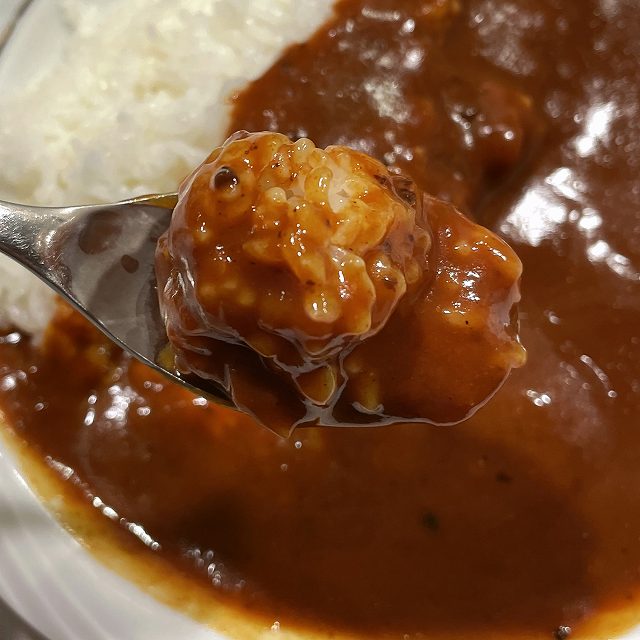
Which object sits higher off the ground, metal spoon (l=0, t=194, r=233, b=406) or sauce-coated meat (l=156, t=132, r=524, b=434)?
sauce-coated meat (l=156, t=132, r=524, b=434)

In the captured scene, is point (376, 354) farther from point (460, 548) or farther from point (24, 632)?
point (24, 632)

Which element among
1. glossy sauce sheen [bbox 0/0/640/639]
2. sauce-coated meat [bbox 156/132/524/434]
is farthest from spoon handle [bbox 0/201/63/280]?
glossy sauce sheen [bbox 0/0/640/639]

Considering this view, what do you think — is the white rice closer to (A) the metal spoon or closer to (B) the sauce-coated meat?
(A) the metal spoon

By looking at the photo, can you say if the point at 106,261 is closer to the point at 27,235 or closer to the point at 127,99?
the point at 27,235

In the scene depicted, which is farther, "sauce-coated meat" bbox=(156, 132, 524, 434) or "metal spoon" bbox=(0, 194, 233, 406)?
"metal spoon" bbox=(0, 194, 233, 406)

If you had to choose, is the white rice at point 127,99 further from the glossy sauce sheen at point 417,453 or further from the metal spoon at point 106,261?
the metal spoon at point 106,261

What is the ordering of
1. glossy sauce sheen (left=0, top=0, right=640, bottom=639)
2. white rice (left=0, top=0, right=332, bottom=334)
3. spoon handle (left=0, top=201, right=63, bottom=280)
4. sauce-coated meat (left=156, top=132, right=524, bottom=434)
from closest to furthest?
sauce-coated meat (left=156, top=132, right=524, bottom=434)
spoon handle (left=0, top=201, right=63, bottom=280)
glossy sauce sheen (left=0, top=0, right=640, bottom=639)
white rice (left=0, top=0, right=332, bottom=334)
